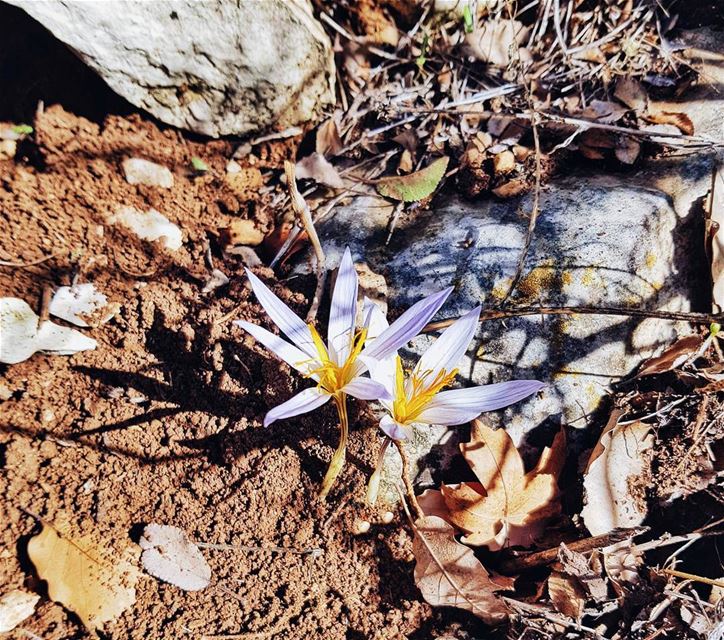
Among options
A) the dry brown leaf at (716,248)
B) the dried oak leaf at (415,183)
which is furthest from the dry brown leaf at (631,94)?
the dried oak leaf at (415,183)

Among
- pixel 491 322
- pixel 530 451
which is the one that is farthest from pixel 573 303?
pixel 530 451

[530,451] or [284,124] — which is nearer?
[530,451]

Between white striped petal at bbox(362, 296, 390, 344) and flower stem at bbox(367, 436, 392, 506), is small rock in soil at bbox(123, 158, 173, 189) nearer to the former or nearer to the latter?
white striped petal at bbox(362, 296, 390, 344)

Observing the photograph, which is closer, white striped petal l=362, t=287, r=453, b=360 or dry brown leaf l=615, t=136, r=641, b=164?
white striped petal l=362, t=287, r=453, b=360

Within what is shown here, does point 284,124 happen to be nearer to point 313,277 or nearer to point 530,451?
point 313,277

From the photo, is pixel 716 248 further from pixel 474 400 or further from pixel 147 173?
pixel 147 173

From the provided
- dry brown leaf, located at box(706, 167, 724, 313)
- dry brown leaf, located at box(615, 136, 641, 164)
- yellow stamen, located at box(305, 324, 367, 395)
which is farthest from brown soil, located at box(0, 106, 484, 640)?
dry brown leaf, located at box(615, 136, 641, 164)

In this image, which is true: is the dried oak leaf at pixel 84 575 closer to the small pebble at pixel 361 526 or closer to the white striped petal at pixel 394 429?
the small pebble at pixel 361 526
